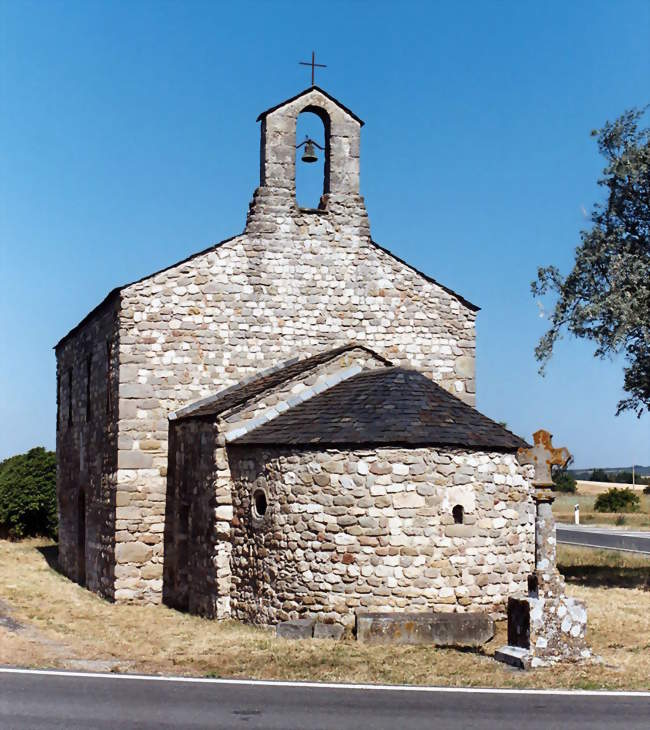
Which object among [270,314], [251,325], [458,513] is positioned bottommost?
[458,513]

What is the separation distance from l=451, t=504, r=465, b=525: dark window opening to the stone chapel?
0.02 meters

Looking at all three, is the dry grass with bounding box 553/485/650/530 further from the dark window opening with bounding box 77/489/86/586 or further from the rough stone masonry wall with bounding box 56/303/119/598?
the dark window opening with bounding box 77/489/86/586

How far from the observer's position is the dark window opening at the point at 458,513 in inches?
594

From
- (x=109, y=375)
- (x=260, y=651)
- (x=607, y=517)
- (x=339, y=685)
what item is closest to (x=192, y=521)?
(x=109, y=375)

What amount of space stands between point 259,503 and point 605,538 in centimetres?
2178

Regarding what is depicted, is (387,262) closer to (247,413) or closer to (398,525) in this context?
(247,413)

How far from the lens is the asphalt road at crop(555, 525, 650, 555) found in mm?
30992

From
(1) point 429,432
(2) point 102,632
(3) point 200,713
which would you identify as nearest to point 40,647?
(2) point 102,632

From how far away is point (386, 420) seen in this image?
597 inches

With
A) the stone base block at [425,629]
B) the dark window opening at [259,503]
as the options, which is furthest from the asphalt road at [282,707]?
the dark window opening at [259,503]

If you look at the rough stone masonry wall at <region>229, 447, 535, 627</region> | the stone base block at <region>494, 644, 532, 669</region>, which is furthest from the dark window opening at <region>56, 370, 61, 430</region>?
the stone base block at <region>494, 644, 532, 669</region>

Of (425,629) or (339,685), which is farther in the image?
(425,629)

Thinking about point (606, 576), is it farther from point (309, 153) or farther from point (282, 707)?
point (282, 707)

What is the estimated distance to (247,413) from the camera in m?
16.7
